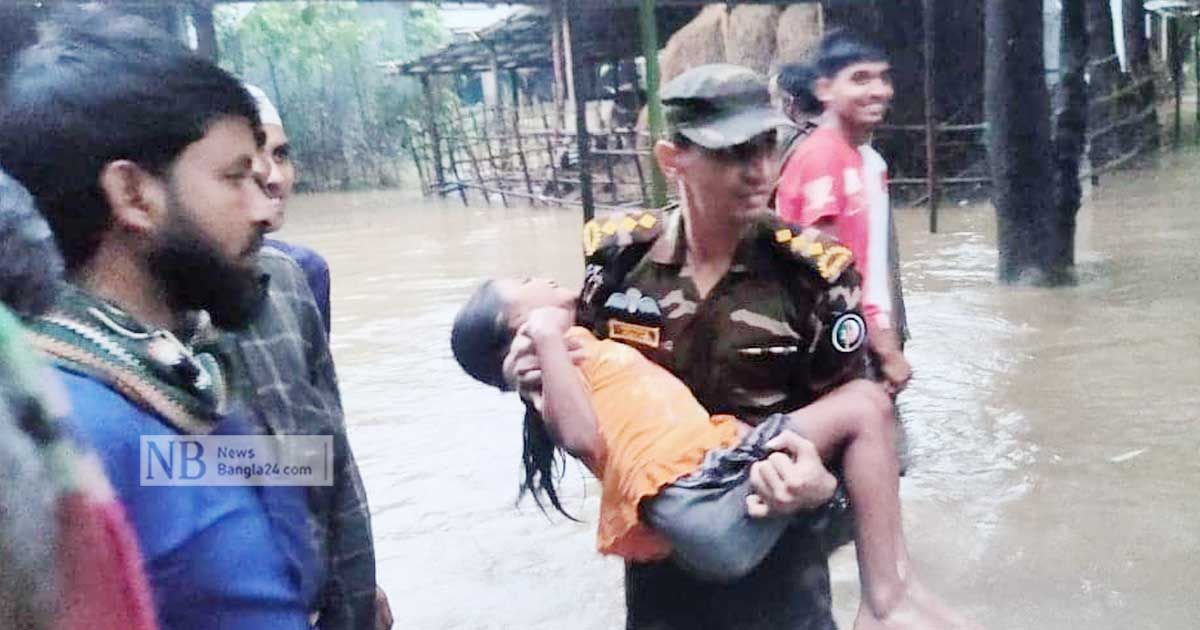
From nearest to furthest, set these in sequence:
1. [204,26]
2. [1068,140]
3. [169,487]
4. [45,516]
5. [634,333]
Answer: [45,516] → [169,487] → [634,333] → [1068,140] → [204,26]

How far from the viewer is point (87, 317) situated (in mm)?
1235

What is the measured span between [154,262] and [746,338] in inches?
38.9

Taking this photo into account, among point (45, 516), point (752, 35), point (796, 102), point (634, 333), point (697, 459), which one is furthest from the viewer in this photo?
point (752, 35)

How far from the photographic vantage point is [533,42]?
773 inches

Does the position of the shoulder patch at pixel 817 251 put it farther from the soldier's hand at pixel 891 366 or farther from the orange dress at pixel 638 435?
the soldier's hand at pixel 891 366

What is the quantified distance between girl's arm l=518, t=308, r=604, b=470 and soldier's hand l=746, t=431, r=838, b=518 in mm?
281

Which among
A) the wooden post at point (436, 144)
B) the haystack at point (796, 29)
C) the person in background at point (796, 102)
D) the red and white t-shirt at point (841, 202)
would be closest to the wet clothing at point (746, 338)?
the red and white t-shirt at point (841, 202)

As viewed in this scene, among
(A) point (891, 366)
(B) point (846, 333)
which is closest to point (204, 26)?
(A) point (891, 366)

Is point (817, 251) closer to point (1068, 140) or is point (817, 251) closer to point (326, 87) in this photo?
point (1068, 140)

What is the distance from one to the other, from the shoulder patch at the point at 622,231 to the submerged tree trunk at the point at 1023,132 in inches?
242

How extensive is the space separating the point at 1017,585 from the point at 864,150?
1.48 metres

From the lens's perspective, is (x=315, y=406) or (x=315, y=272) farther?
(x=315, y=272)

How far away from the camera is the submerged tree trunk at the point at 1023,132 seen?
24.8 feet

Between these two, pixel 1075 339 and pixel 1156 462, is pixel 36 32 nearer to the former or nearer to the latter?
pixel 1156 462
